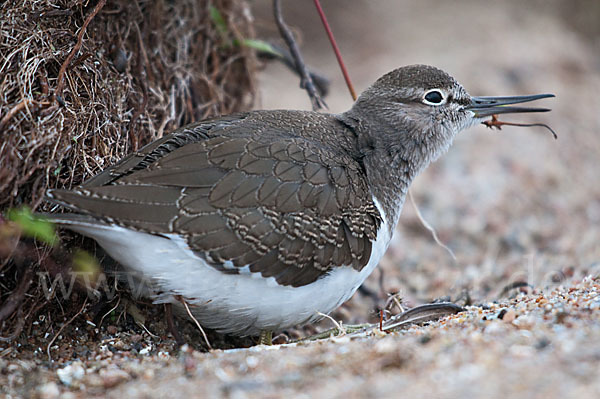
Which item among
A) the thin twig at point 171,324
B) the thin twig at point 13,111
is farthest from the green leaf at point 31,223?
the thin twig at point 171,324

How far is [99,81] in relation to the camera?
3633 mm

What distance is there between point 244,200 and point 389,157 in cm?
115

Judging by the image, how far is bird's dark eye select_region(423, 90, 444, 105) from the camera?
13.3 ft

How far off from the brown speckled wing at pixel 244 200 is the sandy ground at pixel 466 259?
46 centimetres

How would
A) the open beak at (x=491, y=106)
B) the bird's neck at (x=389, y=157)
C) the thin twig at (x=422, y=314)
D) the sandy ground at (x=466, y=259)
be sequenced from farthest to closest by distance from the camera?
1. the open beak at (x=491, y=106)
2. the bird's neck at (x=389, y=157)
3. the thin twig at (x=422, y=314)
4. the sandy ground at (x=466, y=259)

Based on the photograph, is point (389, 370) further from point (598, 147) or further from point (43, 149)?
point (598, 147)

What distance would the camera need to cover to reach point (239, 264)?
313cm

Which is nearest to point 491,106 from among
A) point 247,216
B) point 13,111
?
point 247,216

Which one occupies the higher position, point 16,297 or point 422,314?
point 422,314

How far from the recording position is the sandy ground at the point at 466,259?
2330 mm

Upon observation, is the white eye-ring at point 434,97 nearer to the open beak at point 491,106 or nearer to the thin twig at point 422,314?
the open beak at point 491,106

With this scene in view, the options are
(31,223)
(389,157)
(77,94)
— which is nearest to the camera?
(31,223)

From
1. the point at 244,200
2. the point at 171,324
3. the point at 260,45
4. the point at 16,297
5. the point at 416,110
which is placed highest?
the point at 260,45

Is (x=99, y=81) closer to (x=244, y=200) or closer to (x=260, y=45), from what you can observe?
(x=244, y=200)
